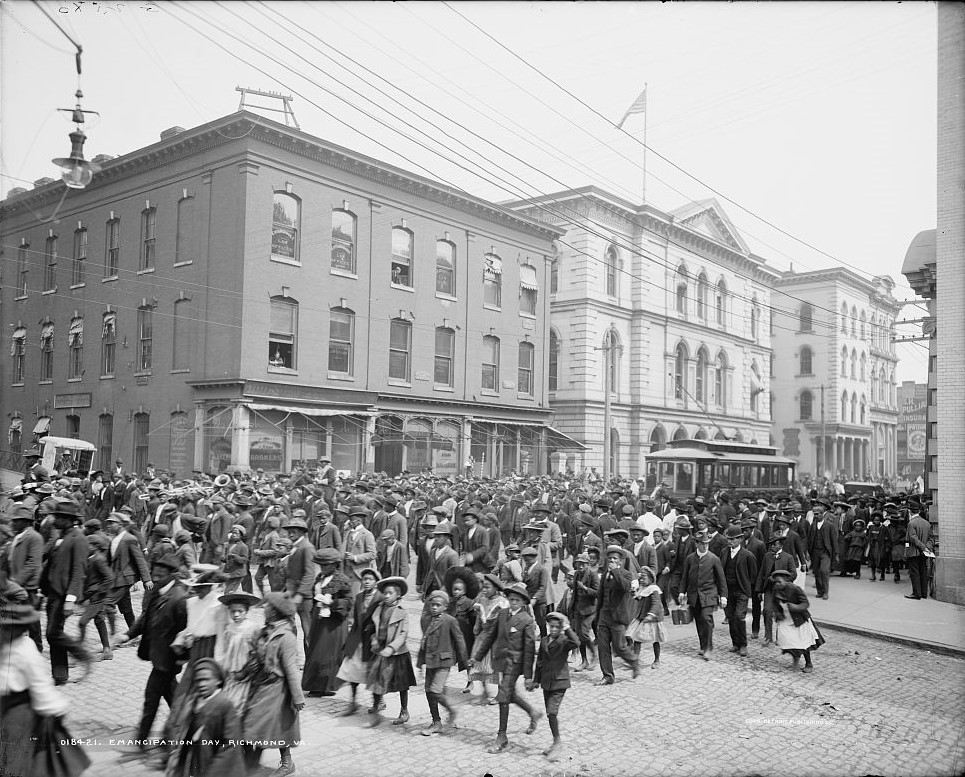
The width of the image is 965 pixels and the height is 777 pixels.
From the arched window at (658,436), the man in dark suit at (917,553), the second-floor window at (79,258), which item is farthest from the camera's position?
the arched window at (658,436)

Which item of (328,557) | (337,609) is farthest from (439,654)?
(328,557)

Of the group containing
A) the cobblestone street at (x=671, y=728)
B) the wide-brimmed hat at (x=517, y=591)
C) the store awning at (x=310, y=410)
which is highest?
the store awning at (x=310, y=410)

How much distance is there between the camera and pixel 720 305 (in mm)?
58656

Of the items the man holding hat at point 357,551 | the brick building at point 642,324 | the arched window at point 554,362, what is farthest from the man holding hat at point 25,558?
the arched window at point 554,362

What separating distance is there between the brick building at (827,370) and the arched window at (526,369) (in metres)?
38.6

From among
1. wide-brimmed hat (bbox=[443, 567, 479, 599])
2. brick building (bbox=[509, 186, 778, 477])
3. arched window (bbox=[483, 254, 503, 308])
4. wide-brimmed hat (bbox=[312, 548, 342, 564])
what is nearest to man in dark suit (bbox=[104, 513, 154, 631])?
wide-brimmed hat (bbox=[312, 548, 342, 564])

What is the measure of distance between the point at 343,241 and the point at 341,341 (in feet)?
13.6

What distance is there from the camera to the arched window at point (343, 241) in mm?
31766

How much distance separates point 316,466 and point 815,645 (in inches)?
870

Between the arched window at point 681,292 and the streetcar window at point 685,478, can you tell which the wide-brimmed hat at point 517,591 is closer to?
the streetcar window at point 685,478

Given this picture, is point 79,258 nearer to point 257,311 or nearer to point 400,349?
point 257,311

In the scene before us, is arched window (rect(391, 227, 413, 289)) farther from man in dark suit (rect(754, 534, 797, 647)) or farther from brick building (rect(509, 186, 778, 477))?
man in dark suit (rect(754, 534, 797, 647))

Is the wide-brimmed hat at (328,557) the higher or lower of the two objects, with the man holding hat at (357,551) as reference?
higher

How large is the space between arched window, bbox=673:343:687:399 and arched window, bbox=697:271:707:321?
337cm
